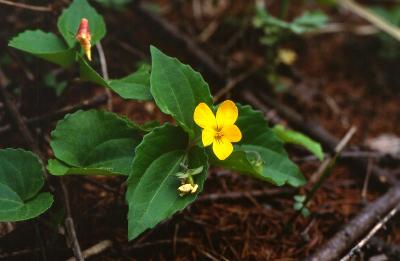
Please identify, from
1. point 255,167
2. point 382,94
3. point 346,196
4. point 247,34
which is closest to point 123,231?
point 255,167

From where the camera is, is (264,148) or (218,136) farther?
(264,148)

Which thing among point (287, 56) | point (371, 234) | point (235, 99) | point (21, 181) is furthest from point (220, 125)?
point (287, 56)

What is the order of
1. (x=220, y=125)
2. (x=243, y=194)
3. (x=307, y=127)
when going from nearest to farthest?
1. (x=220, y=125)
2. (x=243, y=194)
3. (x=307, y=127)

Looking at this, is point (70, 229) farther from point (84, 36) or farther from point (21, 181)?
point (84, 36)

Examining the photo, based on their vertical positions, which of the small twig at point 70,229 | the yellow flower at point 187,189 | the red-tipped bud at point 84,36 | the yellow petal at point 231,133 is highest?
the red-tipped bud at point 84,36

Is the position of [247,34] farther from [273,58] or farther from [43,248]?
[43,248]

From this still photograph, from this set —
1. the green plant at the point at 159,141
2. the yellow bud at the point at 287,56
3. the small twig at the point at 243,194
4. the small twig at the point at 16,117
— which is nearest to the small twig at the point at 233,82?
the yellow bud at the point at 287,56

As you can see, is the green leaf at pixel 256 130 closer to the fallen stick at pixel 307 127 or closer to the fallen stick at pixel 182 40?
the fallen stick at pixel 307 127
